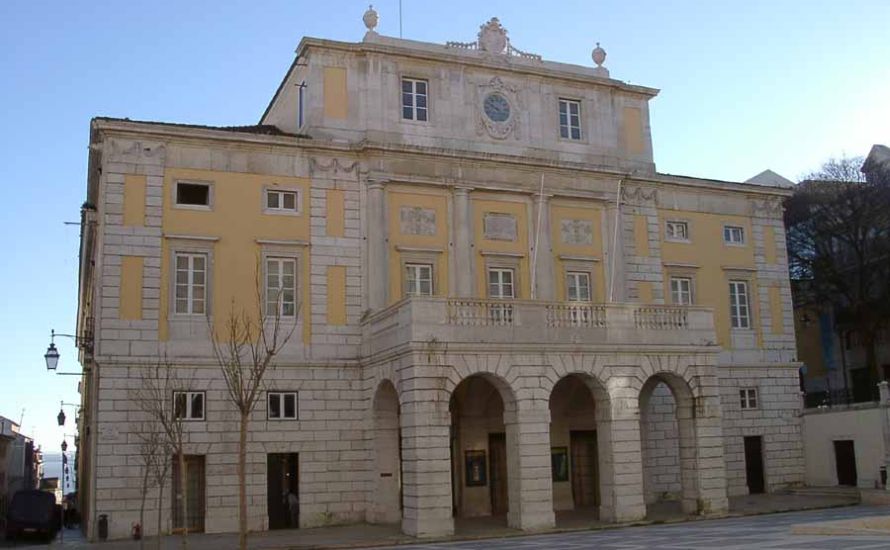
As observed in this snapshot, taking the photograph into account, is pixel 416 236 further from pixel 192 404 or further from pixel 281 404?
pixel 192 404

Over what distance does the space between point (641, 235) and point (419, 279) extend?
8.90 metres

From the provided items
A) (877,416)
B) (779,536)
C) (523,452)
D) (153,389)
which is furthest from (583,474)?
(153,389)

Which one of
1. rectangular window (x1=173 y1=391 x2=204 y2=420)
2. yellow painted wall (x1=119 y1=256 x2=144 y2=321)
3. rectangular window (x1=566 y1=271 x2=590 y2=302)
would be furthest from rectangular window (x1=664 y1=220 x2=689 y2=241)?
yellow painted wall (x1=119 y1=256 x2=144 y2=321)

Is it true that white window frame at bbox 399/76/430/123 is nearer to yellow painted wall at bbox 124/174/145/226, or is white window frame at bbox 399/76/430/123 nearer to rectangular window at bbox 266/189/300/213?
rectangular window at bbox 266/189/300/213

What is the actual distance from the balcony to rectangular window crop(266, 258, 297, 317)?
2.41 m

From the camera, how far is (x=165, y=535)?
2672 centimetres

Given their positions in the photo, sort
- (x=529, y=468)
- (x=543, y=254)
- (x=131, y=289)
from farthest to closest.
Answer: (x=543, y=254) < (x=131, y=289) < (x=529, y=468)

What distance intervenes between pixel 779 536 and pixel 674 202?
1701 cm

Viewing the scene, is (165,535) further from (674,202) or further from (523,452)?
(674,202)

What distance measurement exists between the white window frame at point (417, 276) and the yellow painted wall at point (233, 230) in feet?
10.6

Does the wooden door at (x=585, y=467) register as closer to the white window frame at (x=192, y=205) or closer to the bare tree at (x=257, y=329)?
the bare tree at (x=257, y=329)

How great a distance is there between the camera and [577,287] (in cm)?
3272

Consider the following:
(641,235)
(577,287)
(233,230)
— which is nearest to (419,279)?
(577,287)

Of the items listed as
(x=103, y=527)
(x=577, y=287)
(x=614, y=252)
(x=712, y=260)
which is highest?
(x=712, y=260)
